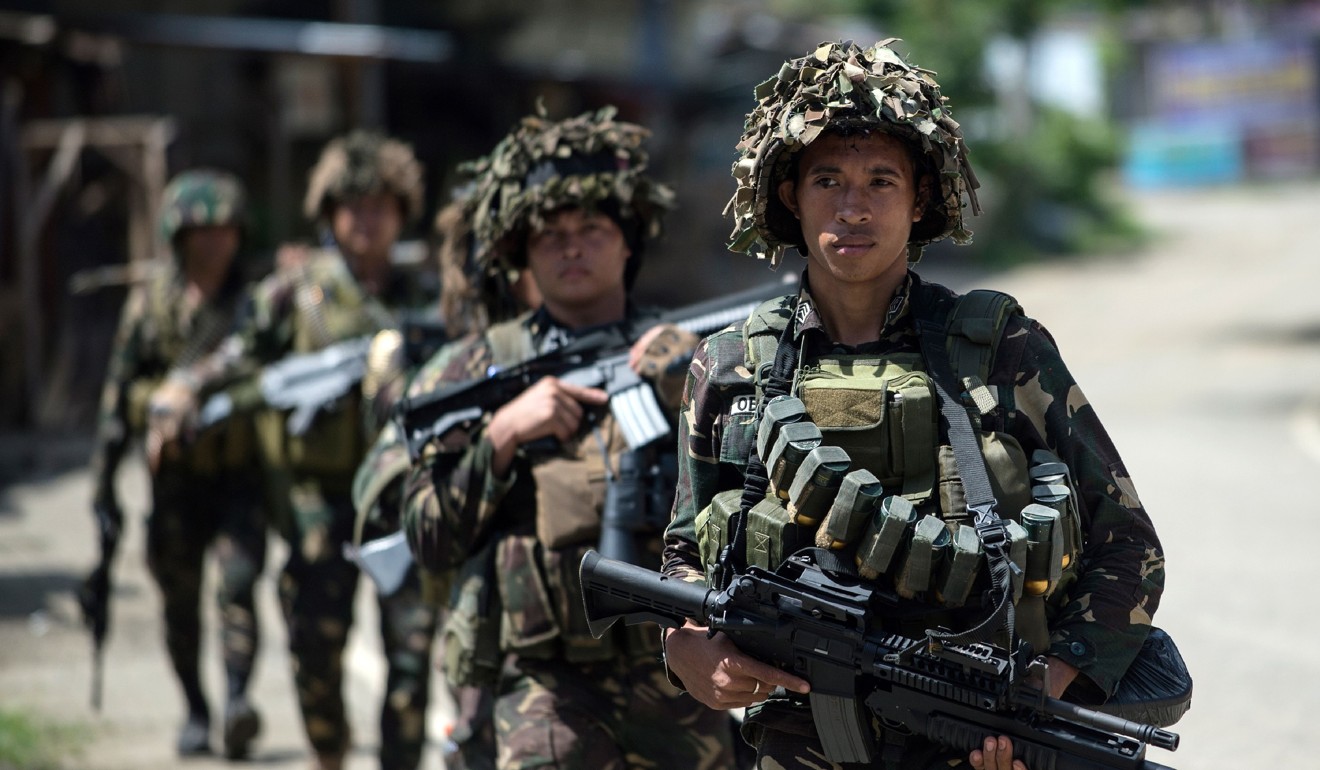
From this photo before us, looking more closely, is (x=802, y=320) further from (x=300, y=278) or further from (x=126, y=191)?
(x=126, y=191)

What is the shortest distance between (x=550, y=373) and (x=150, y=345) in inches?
153

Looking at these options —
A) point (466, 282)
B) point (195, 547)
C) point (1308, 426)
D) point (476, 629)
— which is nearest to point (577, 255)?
point (476, 629)

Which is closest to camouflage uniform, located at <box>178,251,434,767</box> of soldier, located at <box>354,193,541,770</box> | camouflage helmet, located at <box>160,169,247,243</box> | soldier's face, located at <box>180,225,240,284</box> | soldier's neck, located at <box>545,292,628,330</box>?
soldier's face, located at <box>180,225,240,284</box>

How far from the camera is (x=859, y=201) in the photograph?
2920mm

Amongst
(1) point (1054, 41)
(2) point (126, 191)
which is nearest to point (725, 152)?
(2) point (126, 191)

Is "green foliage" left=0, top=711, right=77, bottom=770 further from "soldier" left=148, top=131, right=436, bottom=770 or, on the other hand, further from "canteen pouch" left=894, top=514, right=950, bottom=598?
"canteen pouch" left=894, top=514, right=950, bottom=598

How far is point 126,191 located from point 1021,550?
47.6 feet

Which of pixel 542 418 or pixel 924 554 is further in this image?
pixel 542 418

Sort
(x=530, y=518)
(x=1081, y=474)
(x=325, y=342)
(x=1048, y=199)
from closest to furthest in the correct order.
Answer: (x=1081, y=474) < (x=530, y=518) < (x=325, y=342) < (x=1048, y=199)

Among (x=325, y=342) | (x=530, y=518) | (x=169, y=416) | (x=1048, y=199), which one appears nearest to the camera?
(x=530, y=518)

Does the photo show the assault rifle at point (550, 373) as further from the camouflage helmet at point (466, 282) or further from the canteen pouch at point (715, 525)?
the canteen pouch at point (715, 525)

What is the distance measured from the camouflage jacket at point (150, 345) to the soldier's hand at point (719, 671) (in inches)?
191

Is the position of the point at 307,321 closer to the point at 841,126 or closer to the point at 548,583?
the point at 548,583

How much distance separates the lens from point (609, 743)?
3.95 metres
